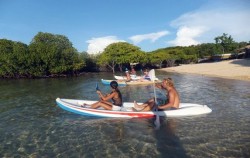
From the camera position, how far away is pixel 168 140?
9281mm

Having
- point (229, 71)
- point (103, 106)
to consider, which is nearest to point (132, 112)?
point (103, 106)

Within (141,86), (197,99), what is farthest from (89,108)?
(141,86)

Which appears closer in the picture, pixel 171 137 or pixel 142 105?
pixel 171 137

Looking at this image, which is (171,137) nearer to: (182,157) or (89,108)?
(182,157)

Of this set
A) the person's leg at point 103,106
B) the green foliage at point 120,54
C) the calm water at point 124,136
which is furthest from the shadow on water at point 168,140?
the green foliage at point 120,54

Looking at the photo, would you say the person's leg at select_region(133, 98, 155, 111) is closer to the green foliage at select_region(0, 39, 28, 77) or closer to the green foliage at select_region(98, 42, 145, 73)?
the green foliage at select_region(0, 39, 28, 77)

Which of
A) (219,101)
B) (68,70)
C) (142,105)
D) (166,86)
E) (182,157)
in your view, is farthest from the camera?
(68,70)

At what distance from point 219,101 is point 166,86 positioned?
672cm

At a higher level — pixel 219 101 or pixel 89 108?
pixel 89 108

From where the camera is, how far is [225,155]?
25.6ft

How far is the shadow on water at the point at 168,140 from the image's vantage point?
809 cm

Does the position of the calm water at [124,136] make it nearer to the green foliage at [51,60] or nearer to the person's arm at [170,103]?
the person's arm at [170,103]

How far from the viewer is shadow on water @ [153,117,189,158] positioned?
8090mm

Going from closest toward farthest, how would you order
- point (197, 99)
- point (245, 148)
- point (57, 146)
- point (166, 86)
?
point (245, 148) < point (57, 146) < point (166, 86) < point (197, 99)
